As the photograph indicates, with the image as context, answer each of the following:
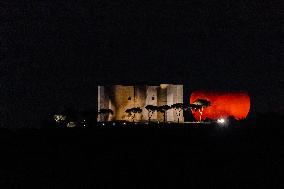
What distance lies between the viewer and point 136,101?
71.9 meters

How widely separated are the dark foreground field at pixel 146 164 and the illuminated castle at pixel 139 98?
1622 inches

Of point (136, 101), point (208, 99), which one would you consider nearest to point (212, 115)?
point (208, 99)

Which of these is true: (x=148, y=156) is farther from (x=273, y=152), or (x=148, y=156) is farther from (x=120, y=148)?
(x=273, y=152)

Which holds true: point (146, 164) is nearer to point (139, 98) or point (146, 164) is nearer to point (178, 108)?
point (139, 98)

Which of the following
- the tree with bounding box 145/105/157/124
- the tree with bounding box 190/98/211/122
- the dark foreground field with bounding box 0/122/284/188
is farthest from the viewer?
the tree with bounding box 190/98/211/122

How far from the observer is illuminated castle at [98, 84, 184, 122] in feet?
232

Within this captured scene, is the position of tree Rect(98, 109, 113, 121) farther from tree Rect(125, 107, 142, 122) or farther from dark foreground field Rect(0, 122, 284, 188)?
dark foreground field Rect(0, 122, 284, 188)

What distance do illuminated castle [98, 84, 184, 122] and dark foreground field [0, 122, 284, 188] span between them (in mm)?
41200

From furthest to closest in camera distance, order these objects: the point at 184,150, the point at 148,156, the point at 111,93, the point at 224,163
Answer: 1. the point at 111,93
2. the point at 184,150
3. the point at 148,156
4. the point at 224,163

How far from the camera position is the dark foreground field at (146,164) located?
16.8 meters

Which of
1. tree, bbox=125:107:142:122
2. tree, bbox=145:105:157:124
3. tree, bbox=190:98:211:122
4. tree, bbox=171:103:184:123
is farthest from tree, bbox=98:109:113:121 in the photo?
tree, bbox=190:98:211:122

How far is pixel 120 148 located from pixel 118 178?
8398 millimetres

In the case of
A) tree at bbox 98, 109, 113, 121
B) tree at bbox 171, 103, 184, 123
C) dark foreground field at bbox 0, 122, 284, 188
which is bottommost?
dark foreground field at bbox 0, 122, 284, 188

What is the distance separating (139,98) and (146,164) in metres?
51.7
